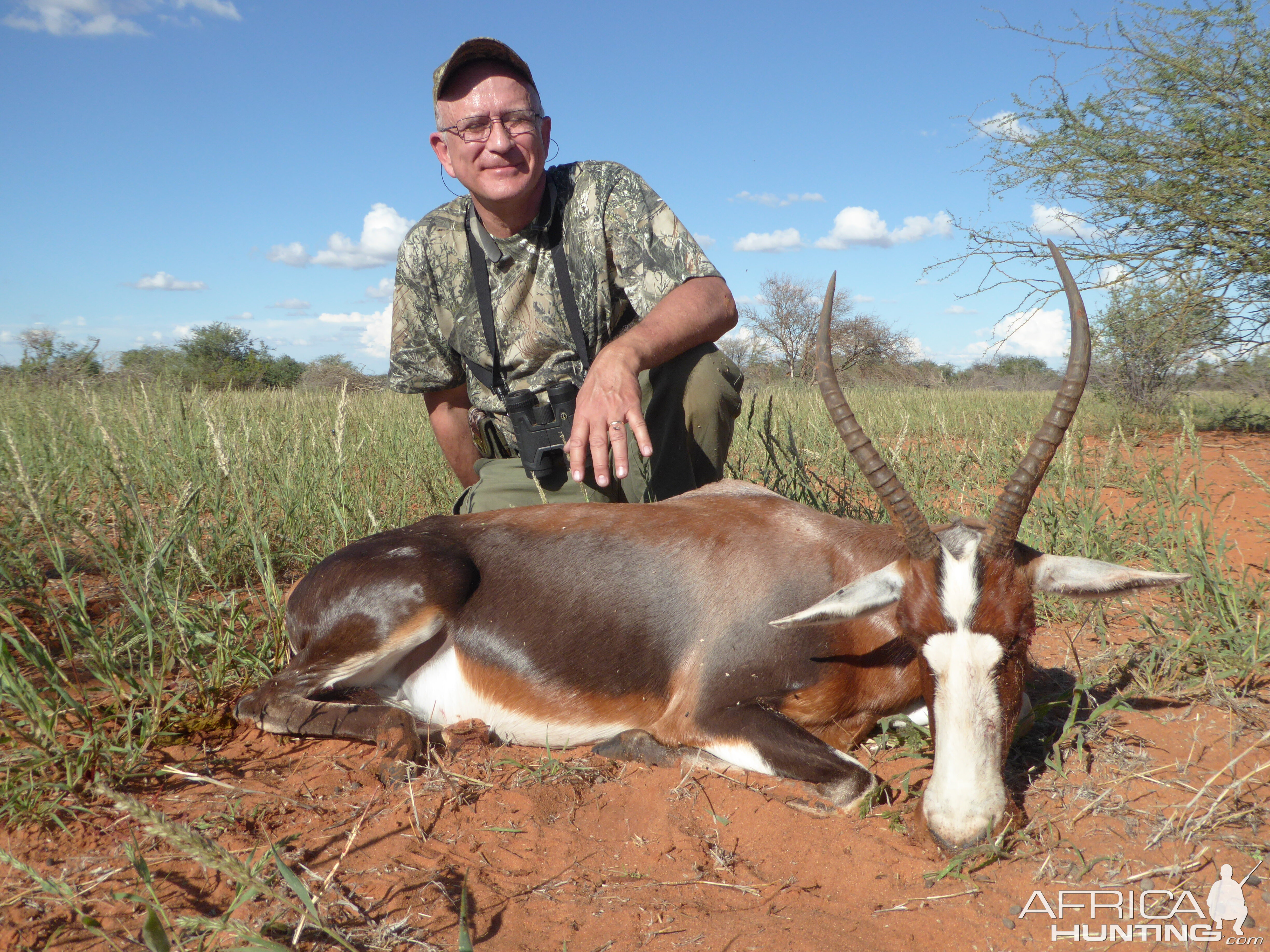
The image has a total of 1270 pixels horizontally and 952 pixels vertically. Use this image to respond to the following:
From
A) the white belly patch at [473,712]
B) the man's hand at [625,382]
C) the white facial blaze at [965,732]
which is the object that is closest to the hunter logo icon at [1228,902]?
the white facial blaze at [965,732]

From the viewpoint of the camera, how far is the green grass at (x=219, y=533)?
2537mm

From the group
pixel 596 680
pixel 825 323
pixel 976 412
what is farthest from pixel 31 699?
pixel 976 412

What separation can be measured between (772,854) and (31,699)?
7.13 feet

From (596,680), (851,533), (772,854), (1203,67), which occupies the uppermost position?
(1203,67)

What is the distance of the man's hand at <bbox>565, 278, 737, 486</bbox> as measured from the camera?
2865 mm

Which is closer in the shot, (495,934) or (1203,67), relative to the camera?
(495,934)

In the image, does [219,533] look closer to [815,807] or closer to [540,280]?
[540,280]

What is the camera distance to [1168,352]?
334 inches

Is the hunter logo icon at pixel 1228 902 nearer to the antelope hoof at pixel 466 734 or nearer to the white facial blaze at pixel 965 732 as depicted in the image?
the white facial blaze at pixel 965 732

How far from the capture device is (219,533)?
3.79 meters

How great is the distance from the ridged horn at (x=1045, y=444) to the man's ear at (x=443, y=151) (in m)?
3.11

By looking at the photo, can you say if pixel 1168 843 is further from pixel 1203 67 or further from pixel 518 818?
pixel 1203 67

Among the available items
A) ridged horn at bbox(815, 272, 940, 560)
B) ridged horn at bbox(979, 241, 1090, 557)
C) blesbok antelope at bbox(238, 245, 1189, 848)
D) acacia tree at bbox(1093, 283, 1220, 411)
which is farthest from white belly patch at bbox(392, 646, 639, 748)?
acacia tree at bbox(1093, 283, 1220, 411)

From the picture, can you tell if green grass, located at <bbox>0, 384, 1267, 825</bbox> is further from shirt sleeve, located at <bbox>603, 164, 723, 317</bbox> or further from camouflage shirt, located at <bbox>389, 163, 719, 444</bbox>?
shirt sleeve, located at <bbox>603, 164, 723, 317</bbox>
